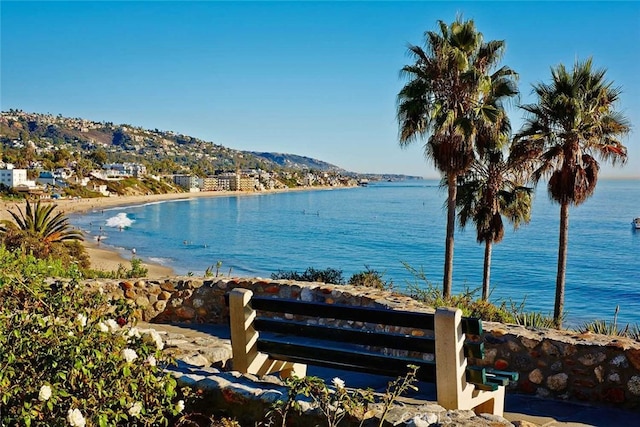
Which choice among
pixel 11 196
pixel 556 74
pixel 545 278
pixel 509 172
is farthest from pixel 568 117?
pixel 11 196

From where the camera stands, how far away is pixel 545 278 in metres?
37.2

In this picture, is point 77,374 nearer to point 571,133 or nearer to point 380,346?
point 380,346

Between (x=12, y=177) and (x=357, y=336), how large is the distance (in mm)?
107133

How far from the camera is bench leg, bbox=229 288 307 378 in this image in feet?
14.6

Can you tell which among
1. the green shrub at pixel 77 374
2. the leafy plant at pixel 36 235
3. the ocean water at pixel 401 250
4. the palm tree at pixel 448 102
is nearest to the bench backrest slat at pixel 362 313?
the green shrub at pixel 77 374

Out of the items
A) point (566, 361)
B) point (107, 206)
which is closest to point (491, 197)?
point (566, 361)

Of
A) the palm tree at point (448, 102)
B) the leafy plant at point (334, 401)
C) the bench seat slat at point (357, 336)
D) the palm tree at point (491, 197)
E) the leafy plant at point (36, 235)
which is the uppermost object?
the palm tree at point (448, 102)

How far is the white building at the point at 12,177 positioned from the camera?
318ft

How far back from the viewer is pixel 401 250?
5053 centimetres

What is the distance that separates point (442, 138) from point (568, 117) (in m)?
3.09

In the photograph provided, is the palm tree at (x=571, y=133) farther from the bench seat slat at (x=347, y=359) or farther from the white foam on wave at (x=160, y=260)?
the white foam on wave at (x=160, y=260)

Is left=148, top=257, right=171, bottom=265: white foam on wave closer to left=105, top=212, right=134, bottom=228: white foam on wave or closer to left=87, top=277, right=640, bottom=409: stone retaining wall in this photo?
left=105, top=212, right=134, bottom=228: white foam on wave

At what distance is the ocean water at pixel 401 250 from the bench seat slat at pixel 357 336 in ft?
52.8

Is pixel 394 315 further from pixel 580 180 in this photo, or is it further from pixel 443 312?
pixel 580 180
